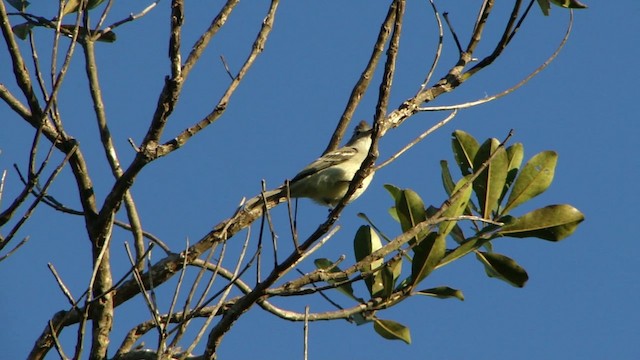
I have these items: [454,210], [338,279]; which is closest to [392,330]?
[338,279]

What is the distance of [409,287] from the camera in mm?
3863

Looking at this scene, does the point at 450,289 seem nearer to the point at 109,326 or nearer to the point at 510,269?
the point at 510,269

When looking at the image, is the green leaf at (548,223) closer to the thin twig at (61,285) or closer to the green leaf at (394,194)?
the green leaf at (394,194)

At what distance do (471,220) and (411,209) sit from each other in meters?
0.33

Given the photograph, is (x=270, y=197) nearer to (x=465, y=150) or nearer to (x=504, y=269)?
(x=465, y=150)

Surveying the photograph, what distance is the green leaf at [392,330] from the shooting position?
12.7 ft

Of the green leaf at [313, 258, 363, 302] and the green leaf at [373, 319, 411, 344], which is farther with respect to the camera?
the green leaf at [373, 319, 411, 344]

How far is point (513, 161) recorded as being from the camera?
4.12 m

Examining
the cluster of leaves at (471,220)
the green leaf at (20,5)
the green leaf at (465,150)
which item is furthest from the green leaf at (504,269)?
the green leaf at (20,5)

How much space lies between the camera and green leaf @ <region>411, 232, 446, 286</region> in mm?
3719

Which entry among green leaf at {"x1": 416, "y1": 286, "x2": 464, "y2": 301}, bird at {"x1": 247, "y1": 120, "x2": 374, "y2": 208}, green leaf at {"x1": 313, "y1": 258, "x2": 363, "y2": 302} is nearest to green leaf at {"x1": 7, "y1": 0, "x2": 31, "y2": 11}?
green leaf at {"x1": 313, "y1": 258, "x2": 363, "y2": 302}

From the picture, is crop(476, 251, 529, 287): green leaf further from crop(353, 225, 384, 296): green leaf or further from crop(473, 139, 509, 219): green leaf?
crop(353, 225, 384, 296): green leaf

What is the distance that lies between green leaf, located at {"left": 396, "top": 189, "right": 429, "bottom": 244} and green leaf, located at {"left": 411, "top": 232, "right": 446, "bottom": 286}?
0.14m

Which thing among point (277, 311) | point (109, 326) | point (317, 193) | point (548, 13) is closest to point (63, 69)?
point (109, 326)
